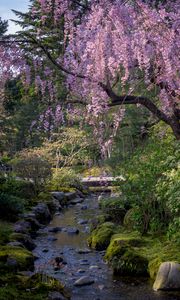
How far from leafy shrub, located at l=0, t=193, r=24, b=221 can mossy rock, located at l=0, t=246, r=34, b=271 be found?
3.59 metres

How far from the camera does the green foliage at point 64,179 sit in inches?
853

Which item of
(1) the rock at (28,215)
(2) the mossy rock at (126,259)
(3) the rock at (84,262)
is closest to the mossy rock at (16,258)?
(3) the rock at (84,262)

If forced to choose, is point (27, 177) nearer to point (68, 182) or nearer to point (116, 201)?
point (68, 182)

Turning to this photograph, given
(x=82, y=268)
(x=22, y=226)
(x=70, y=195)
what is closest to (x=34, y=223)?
(x=22, y=226)

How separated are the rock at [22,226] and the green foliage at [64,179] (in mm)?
9248

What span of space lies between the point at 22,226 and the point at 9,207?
1283 millimetres

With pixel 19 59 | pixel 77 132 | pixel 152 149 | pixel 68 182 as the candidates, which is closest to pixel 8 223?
pixel 152 149

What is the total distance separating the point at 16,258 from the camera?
7938 mm

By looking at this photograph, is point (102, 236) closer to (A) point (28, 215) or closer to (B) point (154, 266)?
(B) point (154, 266)

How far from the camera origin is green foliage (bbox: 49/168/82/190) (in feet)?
71.1

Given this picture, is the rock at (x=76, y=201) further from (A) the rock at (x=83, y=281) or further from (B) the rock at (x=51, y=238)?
(A) the rock at (x=83, y=281)

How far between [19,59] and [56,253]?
457 centimetres

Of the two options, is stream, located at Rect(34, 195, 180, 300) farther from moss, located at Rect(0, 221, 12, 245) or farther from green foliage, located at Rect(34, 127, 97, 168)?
green foliage, located at Rect(34, 127, 97, 168)

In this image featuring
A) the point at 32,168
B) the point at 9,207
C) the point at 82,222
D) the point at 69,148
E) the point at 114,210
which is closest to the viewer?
the point at 9,207
